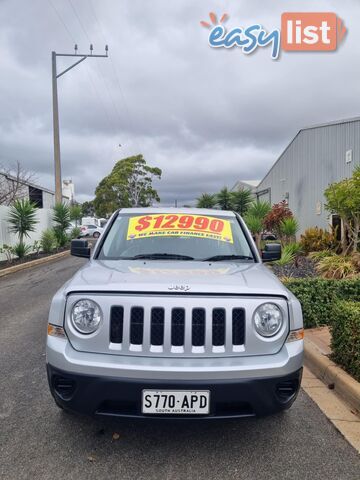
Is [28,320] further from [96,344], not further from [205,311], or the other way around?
[205,311]

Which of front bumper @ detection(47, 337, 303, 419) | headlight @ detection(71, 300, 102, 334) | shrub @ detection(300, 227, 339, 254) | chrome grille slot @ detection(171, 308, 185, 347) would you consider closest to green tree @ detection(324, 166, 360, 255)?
shrub @ detection(300, 227, 339, 254)

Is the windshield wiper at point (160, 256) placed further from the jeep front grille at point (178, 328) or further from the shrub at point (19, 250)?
the shrub at point (19, 250)

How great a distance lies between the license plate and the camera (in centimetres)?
213

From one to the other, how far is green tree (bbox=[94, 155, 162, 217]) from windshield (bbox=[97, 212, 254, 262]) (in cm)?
4044

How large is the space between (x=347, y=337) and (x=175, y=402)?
2035 mm

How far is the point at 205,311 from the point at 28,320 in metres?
4.44

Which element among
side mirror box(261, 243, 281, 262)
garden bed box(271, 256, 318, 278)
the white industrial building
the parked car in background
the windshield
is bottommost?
the parked car in background

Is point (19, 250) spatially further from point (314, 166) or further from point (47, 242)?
point (314, 166)

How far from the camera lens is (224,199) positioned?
21.7 m

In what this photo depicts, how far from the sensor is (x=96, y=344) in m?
2.24

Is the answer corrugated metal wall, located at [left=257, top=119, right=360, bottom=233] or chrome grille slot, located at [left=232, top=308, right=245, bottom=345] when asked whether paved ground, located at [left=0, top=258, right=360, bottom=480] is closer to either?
chrome grille slot, located at [left=232, top=308, right=245, bottom=345]

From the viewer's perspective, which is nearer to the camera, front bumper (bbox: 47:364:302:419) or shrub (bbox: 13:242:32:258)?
front bumper (bbox: 47:364:302:419)

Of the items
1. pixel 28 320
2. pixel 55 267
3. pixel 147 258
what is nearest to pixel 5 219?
pixel 55 267

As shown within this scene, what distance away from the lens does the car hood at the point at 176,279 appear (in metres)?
2.31
